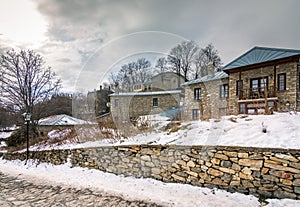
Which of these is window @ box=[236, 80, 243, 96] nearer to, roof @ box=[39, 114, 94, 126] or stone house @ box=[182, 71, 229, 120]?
stone house @ box=[182, 71, 229, 120]

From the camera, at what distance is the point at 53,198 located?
341 cm

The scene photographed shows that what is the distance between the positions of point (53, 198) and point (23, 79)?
9649 millimetres

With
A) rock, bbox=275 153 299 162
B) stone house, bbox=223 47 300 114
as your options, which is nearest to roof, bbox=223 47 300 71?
stone house, bbox=223 47 300 114

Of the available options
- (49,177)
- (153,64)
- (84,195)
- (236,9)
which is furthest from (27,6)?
(236,9)

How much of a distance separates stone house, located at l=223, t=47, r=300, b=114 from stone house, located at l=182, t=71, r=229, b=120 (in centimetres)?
71

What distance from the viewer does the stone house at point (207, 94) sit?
1270cm

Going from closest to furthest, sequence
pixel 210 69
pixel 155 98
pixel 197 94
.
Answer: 1. pixel 197 94
2. pixel 210 69
3. pixel 155 98

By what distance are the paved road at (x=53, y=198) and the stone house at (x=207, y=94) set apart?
31.3 ft

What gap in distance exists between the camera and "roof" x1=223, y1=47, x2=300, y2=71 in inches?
382

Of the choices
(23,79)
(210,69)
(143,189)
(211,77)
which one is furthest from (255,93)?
(23,79)

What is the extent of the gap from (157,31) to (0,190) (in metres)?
6.08

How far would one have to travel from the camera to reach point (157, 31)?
19.4ft

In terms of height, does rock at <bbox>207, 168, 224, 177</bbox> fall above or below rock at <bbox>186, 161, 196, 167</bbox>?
below

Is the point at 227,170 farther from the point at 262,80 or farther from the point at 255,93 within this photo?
the point at 262,80
